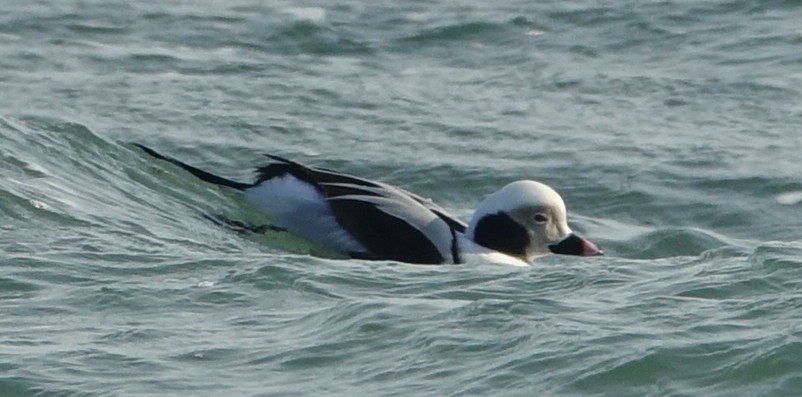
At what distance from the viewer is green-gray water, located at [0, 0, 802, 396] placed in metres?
6.45

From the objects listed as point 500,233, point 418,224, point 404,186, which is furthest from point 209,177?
point 500,233

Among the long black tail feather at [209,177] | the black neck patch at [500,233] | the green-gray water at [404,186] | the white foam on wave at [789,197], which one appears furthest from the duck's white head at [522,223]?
the white foam on wave at [789,197]

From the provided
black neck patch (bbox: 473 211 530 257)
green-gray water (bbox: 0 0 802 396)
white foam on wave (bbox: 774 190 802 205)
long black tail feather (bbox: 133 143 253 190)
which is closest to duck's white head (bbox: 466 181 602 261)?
black neck patch (bbox: 473 211 530 257)

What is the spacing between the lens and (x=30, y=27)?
1519 cm

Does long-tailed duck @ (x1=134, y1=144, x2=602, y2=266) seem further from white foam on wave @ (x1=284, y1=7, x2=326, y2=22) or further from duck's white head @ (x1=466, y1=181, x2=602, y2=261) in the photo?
white foam on wave @ (x1=284, y1=7, x2=326, y2=22)

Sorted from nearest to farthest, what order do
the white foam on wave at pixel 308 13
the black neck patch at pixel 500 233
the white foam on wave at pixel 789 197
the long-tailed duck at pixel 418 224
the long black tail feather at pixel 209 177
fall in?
the long-tailed duck at pixel 418 224 → the black neck patch at pixel 500 233 → the long black tail feather at pixel 209 177 → the white foam on wave at pixel 789 197 → the white foam on wave at pixel 308 13

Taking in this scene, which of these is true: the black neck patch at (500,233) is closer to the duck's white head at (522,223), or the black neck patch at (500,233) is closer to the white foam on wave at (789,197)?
the duck's white head at (522,223)

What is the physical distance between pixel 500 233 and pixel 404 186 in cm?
181

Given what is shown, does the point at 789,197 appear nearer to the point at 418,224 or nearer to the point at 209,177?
the point at 418,224

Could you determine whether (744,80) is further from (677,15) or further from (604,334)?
(604,334)

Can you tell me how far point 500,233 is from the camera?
1005 centimetres

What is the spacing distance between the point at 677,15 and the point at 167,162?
18.2 ft

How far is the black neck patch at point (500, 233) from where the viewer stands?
10.0 m

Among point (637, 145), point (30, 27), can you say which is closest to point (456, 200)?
point (637, 145)
